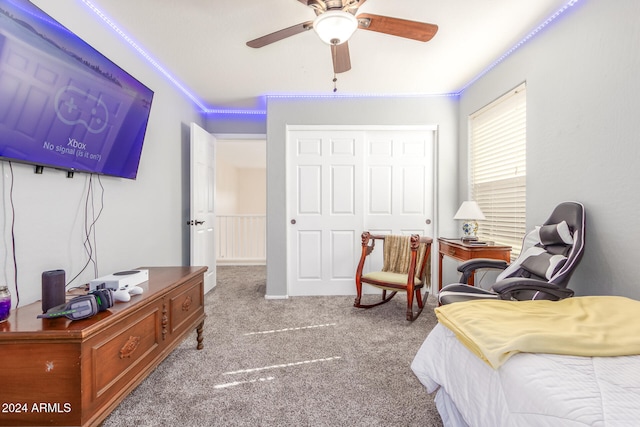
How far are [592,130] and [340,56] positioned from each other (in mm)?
1718

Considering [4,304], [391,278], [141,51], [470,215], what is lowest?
[391,278]

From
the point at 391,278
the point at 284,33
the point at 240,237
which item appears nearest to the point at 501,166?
the point at 391,278

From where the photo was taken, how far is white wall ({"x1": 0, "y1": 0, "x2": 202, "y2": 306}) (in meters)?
1.66

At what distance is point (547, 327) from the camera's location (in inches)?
47.9

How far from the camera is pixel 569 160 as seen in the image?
2.21m

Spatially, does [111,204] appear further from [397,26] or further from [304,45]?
[397,26]

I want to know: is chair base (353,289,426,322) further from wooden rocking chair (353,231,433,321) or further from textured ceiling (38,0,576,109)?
textured ceiling (38,0,576,109)

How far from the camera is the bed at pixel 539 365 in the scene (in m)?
0.83

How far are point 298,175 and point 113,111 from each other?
2.13 m

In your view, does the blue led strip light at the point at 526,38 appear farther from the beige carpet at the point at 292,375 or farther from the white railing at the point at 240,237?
the white railing at the point at 240,237

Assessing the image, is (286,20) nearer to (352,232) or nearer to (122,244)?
(122,244)

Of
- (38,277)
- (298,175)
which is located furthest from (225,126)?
(38,277)

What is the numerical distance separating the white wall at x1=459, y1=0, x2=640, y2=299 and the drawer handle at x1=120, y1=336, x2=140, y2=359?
2.73m

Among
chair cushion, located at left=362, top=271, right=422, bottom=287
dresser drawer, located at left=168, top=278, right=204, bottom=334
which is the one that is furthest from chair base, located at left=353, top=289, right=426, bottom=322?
dresser drawer, located at left=168, top=278, right=204, bottom=334
